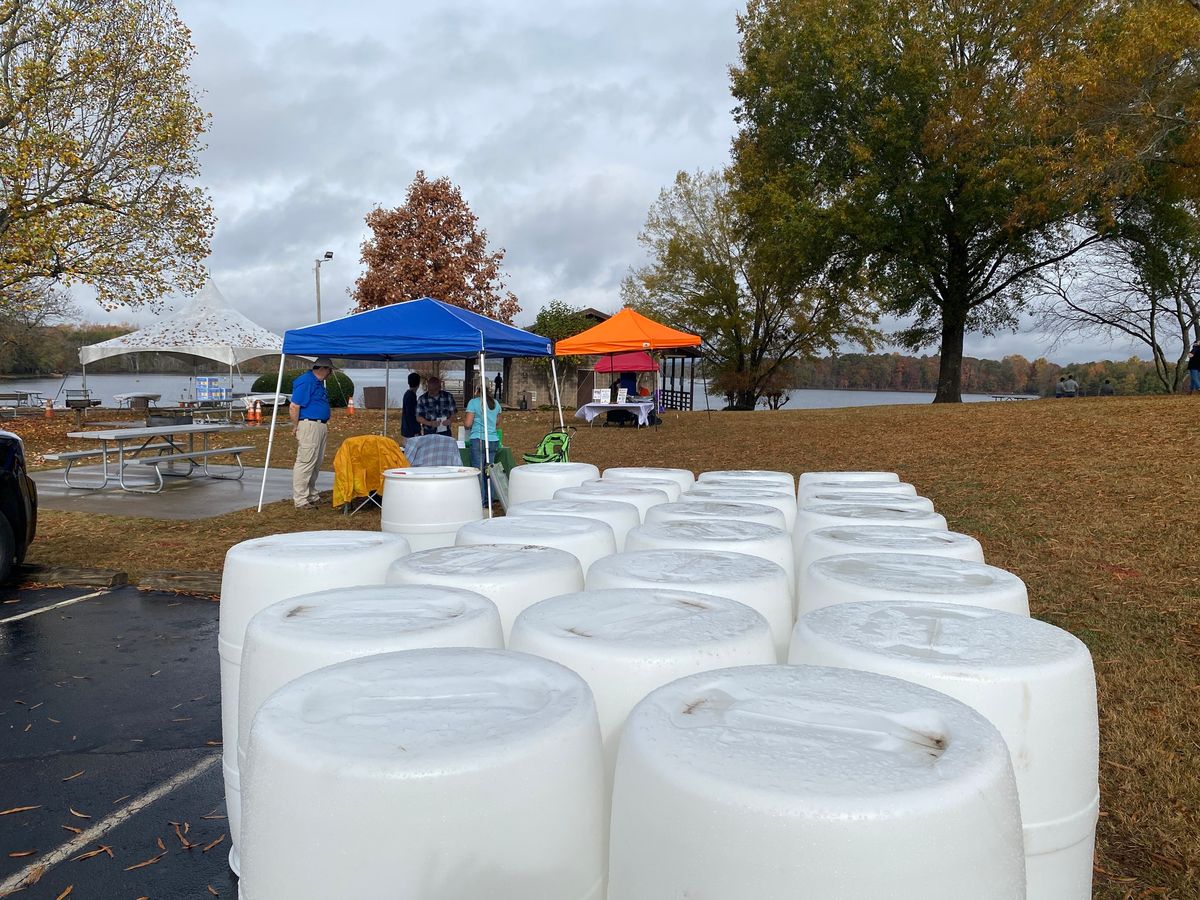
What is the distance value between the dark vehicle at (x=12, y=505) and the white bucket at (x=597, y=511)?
497 centimetres

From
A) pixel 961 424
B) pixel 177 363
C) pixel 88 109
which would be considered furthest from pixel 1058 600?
pixel 177 363

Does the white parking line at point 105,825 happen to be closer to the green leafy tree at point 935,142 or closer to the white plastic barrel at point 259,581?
the white plastic barrel at point 259,581

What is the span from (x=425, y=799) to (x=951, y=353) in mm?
27204

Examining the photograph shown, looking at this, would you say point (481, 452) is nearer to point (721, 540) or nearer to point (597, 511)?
point (597, 511)

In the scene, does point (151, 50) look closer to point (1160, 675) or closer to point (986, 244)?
point (1160, 675)

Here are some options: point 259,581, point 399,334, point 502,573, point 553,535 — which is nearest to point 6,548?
point 399,334

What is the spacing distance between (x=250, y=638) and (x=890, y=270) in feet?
85.4

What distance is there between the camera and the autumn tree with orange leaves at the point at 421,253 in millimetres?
31359

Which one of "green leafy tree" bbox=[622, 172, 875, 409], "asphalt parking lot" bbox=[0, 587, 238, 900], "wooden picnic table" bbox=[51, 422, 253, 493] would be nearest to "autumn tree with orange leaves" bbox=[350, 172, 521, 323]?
"green leafy tree" bbox=[622, 172, 875, 409]

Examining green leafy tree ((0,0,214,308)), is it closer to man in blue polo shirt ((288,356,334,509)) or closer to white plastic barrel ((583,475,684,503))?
man in blue polo shirt ((288,356,334,509))

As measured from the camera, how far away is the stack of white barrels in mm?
935

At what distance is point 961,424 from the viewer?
13961mm

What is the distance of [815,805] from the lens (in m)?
0.90

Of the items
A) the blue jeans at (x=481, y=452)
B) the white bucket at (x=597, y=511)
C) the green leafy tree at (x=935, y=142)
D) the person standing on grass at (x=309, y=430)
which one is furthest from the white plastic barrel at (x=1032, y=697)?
the green leafy tree at (x=935, y=142)
